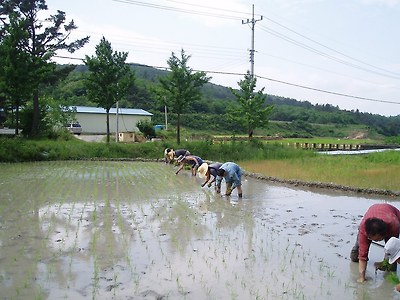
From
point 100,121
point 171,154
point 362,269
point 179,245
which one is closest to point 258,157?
point 171,154

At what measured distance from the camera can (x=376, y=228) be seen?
449cm

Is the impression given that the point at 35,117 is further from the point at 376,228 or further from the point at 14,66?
the point at 376,228

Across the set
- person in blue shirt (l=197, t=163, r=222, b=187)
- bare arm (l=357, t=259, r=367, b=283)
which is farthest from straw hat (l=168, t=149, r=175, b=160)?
bare arm (l=357, t=259, r=367, b=283)

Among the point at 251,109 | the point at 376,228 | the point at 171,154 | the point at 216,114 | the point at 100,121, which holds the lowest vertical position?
the point at 171,154

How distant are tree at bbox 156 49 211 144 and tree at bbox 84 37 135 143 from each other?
2.22 meters

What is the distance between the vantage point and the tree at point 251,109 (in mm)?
26844

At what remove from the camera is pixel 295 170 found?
16.5m

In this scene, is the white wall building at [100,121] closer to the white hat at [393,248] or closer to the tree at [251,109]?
the tree at [251,109]

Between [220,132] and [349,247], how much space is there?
177ft

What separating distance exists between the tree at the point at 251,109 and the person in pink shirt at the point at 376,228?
866 inches

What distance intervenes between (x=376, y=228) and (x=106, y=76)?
69.1 feet

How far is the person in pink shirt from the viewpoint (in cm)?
451

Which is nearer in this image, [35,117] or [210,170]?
[210,170]

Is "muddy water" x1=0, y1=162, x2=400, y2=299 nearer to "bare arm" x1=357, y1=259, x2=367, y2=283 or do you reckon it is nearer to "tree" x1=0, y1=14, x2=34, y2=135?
"bare arm" x1=357, y1=259, x2=367, y2=283
